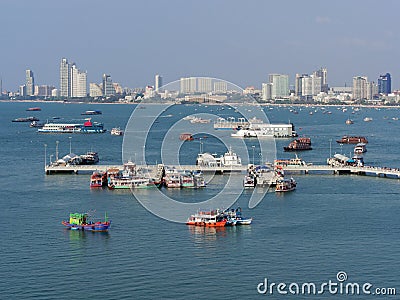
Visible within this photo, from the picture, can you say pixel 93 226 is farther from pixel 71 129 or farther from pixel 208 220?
pixel 71 129

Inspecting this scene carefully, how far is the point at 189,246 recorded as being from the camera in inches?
369

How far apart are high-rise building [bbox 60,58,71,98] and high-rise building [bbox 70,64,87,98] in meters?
1.91

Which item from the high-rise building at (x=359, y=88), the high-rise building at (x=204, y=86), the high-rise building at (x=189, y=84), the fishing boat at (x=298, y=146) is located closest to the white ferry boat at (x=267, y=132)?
the fishing boat at (x=298, y=146)

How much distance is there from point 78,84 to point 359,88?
31.1 metres

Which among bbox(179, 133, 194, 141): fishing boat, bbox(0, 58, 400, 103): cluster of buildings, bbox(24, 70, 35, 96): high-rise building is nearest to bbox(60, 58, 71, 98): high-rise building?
bbox(0, 58, 400, 103): cluster of buildings

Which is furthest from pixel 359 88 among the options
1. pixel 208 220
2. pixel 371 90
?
pixel 208 220

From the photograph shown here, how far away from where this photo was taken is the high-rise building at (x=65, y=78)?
294ft

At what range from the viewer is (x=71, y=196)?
43.0 ft

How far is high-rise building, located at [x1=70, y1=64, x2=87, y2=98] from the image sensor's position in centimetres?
8612

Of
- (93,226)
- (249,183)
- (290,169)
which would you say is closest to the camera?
(93,226)

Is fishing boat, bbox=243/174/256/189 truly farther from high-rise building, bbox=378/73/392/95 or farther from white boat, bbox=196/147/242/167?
high-rise building, bbox=378/73/392/95

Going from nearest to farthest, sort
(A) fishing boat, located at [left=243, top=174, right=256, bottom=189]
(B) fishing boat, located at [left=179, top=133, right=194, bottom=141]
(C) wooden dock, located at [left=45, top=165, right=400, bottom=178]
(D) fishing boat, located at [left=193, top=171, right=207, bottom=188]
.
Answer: (A) fishing boat, located at [left=243, top=174, right=256, bottom=189] < (D) fishing boat, located at [left=193, top=171, right=207, bottom=188] < (C) wooden dock, located at [left=45, top=165, right=400, bottom=178] < (B) fishing boat, located at [left=179, top=133, right=194, bottom=141]

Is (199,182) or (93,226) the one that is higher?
(199,182)

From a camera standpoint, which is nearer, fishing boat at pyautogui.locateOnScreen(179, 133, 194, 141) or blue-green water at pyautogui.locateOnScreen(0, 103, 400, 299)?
blue-green water at pyautogui.locateOnScreen(0, 103, 400, 299)
